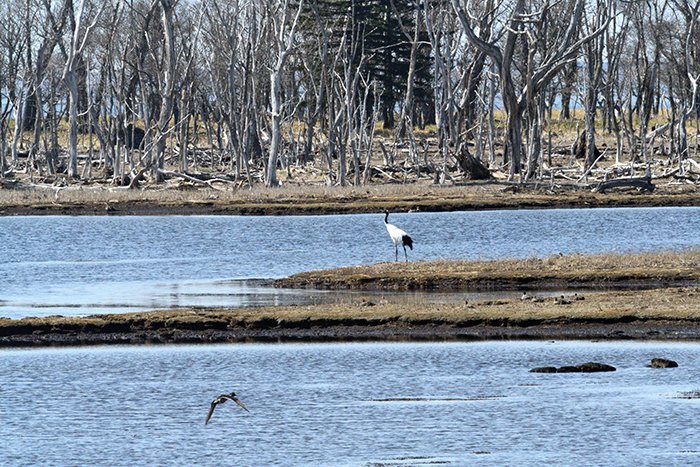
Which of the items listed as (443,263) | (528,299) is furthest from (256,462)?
(443,263)

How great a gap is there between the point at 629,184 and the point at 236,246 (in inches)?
757

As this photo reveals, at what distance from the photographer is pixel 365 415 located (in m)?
14.9

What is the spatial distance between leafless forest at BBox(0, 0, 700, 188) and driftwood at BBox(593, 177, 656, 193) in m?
0.11

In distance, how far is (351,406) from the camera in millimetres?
15391

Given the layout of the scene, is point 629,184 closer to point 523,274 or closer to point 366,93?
point 366,93

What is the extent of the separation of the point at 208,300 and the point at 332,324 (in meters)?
4.16

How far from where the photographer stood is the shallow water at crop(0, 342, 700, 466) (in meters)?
13.2

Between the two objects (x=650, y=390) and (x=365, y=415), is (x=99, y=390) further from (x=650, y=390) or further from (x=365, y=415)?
(x=650, y=390)

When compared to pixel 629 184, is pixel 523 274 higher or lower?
lower

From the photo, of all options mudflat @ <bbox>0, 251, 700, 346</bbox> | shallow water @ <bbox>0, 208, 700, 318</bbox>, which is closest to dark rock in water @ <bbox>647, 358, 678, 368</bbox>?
mudflat @ <bbox>0, 251, 700, 346</bbox>

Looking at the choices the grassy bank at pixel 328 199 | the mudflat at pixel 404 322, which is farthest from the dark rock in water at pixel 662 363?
the grassy bank at pixel 328 199

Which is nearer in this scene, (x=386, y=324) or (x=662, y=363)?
(x=662, y=363)

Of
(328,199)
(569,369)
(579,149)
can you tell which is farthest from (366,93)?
(569,369)

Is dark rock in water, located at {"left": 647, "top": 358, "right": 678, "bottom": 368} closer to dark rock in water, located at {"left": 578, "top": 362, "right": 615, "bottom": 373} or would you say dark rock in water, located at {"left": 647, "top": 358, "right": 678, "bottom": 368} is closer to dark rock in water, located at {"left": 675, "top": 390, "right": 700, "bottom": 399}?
dark rock in water, located at {"left": 578, "top": 362, "right": 615, "bottom": 373}
